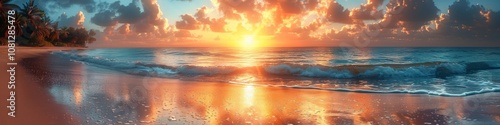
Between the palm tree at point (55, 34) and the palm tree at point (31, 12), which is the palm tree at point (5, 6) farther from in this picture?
the palm tree at point (55, 34)

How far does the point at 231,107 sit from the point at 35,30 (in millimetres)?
81978

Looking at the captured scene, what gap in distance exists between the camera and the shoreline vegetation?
59.7m

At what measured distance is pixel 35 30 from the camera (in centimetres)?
7375

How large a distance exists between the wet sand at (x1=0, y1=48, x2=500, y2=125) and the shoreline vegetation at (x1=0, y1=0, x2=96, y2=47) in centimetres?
4613

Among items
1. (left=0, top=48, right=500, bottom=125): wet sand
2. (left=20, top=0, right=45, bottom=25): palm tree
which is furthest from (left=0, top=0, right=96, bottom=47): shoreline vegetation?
(left=0, top=48, right=500, bottom=125): wet sand

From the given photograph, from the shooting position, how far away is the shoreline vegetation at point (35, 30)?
2352 inches

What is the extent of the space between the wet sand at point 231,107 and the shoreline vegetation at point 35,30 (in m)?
46.1

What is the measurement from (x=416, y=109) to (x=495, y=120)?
4.57 feet

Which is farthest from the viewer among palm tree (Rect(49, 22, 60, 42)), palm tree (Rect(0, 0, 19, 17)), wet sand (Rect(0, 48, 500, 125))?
palm tree (Rect(49, 22, 60, 42))

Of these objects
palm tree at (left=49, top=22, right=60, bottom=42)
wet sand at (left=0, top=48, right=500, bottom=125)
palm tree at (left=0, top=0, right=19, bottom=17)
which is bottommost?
wet sand at (left=0, top=48, right=500, bottom=125)

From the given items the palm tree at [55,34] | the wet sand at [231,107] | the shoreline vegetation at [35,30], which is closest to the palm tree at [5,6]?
the shoreline vegetation at [35,30]

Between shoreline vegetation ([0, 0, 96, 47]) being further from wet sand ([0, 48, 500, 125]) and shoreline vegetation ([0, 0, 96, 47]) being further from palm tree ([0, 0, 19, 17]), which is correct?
wet sand ([0, 48, 500, 125])

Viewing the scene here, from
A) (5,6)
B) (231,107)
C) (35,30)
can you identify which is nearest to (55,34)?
(35,30)

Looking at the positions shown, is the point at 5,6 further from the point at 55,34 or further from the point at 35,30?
the point at 55,34
